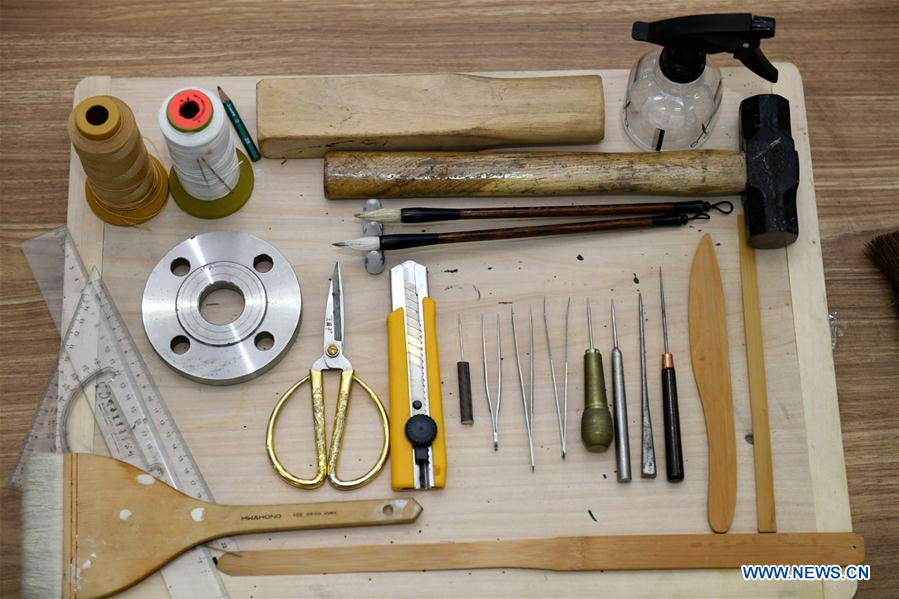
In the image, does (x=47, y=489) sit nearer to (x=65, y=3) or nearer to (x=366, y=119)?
(x=366, y=119)

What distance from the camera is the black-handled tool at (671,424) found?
1.47m

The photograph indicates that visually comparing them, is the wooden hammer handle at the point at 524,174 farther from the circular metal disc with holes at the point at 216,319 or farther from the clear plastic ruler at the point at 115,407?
the clear plastic ruler at the point at 115,407

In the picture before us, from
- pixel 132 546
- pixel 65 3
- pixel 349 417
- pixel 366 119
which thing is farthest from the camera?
pixel 65 3

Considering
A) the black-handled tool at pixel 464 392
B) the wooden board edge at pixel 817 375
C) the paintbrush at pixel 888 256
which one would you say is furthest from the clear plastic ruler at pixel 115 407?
the paintbrush at pixel 888 256

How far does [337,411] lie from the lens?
4.89ft

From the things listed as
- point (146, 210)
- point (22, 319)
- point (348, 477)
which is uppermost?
point (146, 210)

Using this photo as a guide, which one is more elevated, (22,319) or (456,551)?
(22,319)

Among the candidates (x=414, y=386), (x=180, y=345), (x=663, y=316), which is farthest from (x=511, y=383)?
(x=180, y=345)

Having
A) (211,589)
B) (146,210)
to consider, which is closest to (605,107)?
(146,210)

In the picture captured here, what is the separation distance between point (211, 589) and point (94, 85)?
32.2 inches

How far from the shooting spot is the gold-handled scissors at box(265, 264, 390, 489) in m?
1.47

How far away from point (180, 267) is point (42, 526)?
0.41 meters

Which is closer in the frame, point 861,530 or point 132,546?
point 132,546

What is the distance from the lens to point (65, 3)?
1.93m
